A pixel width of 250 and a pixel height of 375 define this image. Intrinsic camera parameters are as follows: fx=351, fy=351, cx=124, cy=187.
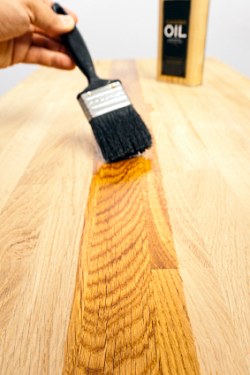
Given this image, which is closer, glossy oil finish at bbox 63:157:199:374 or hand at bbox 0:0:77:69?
glossy oil finish at bbox 63:157:199:374

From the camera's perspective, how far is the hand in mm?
665

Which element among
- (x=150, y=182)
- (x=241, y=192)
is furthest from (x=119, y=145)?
(x=241, y=192)

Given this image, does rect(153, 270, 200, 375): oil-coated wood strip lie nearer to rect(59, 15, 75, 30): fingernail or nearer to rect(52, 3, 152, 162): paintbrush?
rect(52, 3, 152, 162): paintbrush

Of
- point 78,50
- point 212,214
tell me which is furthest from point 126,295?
point 78,50

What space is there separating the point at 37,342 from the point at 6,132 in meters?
0.49

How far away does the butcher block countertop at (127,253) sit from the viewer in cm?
26

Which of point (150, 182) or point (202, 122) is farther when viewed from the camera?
point (202, 122)

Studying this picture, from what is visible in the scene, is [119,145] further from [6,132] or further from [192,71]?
[192,71]

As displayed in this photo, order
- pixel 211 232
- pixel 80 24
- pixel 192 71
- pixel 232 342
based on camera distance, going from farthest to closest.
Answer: pixel 80 24
pixel 192 71
pixel 211 232
pixel 232 342

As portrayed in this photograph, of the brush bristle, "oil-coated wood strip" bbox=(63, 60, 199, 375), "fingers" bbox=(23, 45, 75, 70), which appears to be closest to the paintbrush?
the brush bristle

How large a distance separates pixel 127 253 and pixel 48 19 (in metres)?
0.54

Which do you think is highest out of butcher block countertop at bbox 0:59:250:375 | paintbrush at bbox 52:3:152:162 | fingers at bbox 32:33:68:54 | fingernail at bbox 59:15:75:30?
fingernail at bbox 59:15:75:30

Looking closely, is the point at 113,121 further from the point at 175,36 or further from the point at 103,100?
the point at 175,36

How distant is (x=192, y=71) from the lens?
3.12 ft
